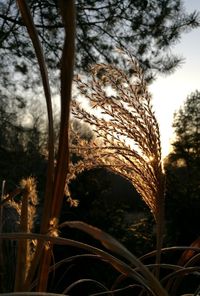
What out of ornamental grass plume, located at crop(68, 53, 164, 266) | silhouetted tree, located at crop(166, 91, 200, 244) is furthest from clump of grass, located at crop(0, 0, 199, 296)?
silhouetted tree, located at crop(166, 91, 200, 244)

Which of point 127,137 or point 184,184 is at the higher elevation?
point 184,184

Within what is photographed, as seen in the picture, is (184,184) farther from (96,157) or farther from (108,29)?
(96,157)

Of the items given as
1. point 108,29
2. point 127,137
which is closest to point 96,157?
point 127,137

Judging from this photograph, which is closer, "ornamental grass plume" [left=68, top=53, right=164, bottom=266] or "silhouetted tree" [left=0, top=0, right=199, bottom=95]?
"ornamental grass plume" [left=68, top=53, right=164, bottom=266]

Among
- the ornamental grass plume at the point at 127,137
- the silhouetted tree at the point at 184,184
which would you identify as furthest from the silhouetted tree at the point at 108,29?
the ornamental grass plume at the point at 127,137

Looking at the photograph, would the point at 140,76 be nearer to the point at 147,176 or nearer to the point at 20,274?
the point at 147,176

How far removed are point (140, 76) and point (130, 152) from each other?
12 centimetres

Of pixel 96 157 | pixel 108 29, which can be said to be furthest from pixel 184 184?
pixel 96 157

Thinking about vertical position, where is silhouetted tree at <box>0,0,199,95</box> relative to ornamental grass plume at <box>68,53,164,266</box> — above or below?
above

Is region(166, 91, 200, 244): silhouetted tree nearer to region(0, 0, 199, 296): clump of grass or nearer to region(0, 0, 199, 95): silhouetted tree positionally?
region(0, 0, 199, 95): silhouetted tree

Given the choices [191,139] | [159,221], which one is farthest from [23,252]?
[191,139]

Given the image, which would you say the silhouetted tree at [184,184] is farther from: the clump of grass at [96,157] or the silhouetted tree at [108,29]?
the clump of grass at [96,157]

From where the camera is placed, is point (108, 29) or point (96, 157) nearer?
point (96, 157)

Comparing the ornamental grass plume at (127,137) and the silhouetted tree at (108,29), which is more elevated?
the silhouetted tree at (108,29)
